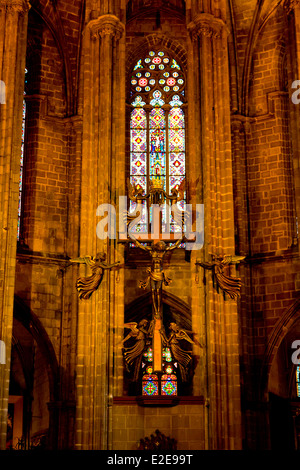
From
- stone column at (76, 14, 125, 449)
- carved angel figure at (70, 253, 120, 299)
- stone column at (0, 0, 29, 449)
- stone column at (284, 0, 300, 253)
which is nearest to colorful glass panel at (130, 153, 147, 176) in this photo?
stone column at (76, 14, 125, 449)

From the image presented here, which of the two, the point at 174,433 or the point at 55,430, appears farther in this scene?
the point at 55,430

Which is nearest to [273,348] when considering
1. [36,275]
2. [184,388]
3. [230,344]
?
[184,388]

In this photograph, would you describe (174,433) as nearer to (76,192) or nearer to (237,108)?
(76,192)

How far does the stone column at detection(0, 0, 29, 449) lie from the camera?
63.6 feet

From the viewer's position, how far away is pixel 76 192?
81.9 ft

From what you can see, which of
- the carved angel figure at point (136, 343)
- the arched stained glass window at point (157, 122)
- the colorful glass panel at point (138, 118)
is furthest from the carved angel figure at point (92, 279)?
the colorful glass panel at point (138, 118)

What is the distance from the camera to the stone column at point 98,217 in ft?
63.5

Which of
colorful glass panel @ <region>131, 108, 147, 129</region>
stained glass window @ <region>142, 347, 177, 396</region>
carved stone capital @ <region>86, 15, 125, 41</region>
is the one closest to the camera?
carved stone capital @ <region>86, 15, 125, 41</region>

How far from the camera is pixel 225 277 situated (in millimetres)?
20156

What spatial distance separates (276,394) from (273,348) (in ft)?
9.24

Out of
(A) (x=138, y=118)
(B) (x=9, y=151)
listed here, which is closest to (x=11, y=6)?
(B) (x=9, y=151)

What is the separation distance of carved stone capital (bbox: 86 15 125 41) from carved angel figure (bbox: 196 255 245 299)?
569cm

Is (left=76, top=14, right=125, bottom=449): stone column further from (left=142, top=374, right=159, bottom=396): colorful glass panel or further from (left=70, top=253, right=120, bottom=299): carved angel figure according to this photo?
(left=142, top=374, right=159, bottom=396): colorful glass panel

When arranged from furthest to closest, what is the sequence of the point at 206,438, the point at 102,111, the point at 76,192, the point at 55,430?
the point at 76,192 → the point at 55,430 → the point at 102,111 → the point at 206,438
